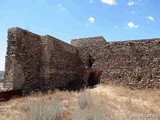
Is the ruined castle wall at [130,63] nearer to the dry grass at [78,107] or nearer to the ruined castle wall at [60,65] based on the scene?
the dry grass at [78,107]

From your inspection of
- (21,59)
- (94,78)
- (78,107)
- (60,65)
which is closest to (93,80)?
(94,78)

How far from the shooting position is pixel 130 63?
1634 cm

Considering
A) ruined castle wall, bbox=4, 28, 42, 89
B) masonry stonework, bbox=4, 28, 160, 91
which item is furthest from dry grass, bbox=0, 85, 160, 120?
masonry stonework, bbox=4, 28, 160, 91

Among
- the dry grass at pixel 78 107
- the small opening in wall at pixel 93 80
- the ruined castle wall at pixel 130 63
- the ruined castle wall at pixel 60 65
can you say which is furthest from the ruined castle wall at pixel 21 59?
the ruined castle wall at pixel 130 63

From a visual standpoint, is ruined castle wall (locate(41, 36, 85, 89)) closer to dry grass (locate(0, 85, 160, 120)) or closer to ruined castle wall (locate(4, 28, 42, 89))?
ruined castle wall (locate(4, 28, 42, 89))

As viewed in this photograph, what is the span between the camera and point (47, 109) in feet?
25.5

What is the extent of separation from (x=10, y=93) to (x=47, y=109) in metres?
3.99

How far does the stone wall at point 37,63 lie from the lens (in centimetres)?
1198

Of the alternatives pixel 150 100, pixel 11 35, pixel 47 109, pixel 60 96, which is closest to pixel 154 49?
pixel 150 100

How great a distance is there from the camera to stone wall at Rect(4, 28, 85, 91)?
12.0m

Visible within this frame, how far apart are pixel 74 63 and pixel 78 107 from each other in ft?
27.0

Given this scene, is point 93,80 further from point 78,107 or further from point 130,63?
point 78,107

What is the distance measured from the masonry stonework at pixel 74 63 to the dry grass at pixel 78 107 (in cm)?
142

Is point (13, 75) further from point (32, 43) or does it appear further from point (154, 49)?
point (154, 49)
